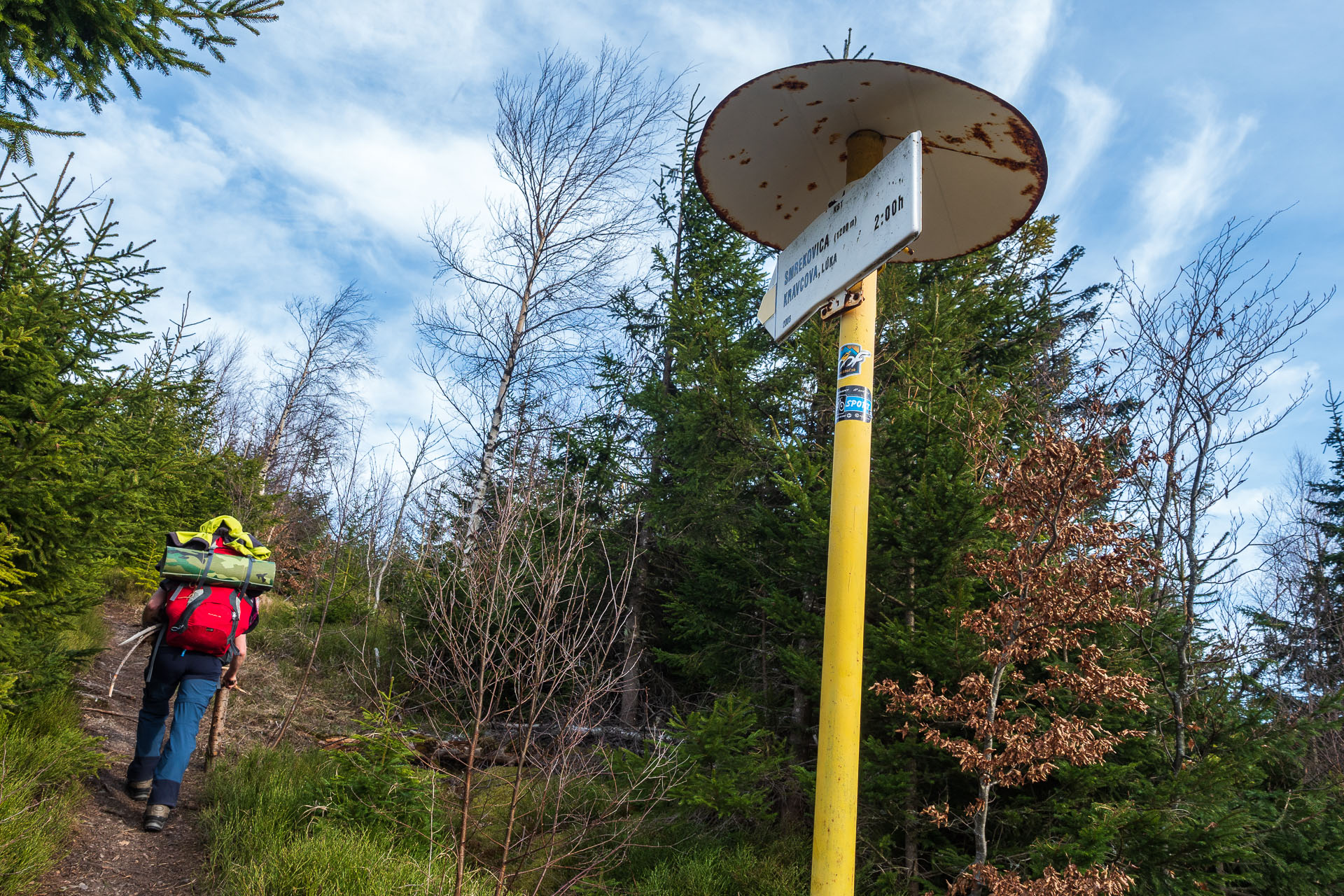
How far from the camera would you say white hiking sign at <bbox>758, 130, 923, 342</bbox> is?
2.10 m

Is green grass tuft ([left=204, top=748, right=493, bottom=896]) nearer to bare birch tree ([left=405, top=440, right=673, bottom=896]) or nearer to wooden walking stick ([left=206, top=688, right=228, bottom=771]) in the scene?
wooden walking stick ([left=206, top=688, right=228, bottom=771])

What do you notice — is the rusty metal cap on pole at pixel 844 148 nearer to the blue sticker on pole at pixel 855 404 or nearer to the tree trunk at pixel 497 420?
the blue sticker on pole at pixel 855 404

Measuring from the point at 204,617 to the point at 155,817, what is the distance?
1229mm

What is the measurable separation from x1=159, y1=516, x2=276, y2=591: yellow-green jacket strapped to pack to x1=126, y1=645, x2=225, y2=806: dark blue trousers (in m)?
0.52

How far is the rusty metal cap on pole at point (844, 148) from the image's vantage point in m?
2.45

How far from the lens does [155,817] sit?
4.47 m

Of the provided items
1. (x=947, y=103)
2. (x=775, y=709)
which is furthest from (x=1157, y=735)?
(x=947, y=103)

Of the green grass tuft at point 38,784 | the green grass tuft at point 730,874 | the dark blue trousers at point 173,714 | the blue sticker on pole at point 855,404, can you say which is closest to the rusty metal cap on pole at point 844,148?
the blue sticker on pole at point 855,404

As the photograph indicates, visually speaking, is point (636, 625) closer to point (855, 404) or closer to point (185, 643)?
point (185, 643)

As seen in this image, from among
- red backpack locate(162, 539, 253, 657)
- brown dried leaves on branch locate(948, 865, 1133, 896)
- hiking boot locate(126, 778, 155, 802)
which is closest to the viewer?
brown dried leaves on branch locate(948, 865, 1133, 896)

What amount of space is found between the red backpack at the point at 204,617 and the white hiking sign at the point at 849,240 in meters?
4.22

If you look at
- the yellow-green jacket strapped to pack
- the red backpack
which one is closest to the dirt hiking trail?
the red backpack

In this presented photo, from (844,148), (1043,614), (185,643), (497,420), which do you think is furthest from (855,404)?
(497,420)

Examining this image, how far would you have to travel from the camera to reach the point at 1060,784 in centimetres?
530
